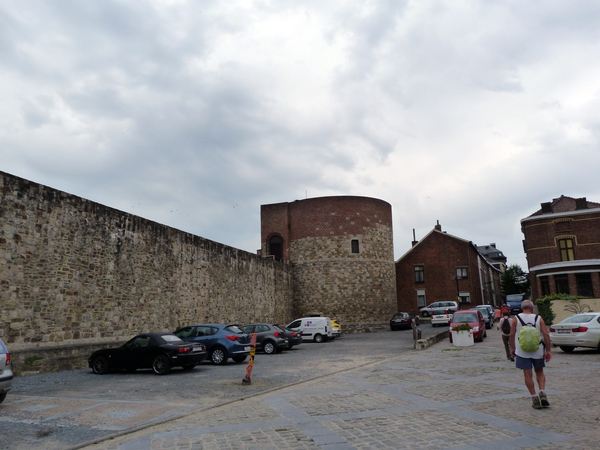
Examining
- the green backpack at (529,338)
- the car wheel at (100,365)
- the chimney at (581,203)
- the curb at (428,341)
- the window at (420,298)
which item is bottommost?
the curb at (428,341)

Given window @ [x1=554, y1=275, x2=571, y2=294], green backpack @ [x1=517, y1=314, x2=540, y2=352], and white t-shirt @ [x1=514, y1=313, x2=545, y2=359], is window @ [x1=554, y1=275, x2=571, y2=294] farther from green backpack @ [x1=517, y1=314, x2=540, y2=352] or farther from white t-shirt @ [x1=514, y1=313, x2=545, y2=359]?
green backpack @ [x1=517, y1=314, x2=540, y2=352]

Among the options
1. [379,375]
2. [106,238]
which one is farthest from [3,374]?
[106,238]

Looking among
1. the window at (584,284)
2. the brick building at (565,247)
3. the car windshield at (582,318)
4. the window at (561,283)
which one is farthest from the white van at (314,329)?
the window at (584,284)

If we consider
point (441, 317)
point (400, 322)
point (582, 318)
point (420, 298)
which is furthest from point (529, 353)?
point (420, 298)

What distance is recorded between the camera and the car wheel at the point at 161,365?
1230 cm

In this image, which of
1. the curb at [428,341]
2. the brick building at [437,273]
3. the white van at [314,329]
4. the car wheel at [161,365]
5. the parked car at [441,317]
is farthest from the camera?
the brick building at [437,273]

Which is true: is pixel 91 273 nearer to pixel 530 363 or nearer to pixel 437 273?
pixel 530 363

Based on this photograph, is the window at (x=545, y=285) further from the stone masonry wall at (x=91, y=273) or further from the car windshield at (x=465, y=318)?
the stone masonry wall at (x=91, y=273)

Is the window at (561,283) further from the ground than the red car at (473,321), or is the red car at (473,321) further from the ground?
the window at (561,283)

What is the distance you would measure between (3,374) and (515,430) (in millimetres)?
8275

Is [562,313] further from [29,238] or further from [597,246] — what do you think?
[29,238]

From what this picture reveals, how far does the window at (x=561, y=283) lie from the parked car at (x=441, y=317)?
1221 cm

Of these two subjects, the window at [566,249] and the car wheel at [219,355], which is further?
the window at [566,249]

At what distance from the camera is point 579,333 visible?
1495 centimetres
